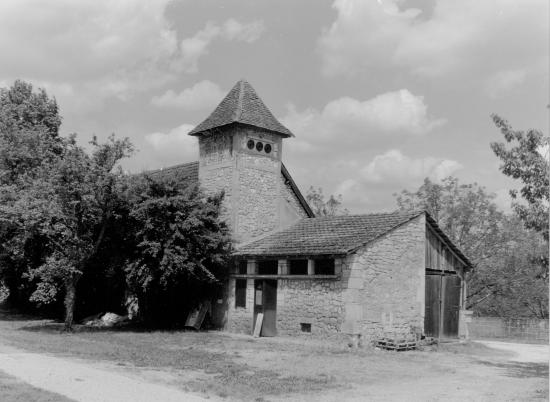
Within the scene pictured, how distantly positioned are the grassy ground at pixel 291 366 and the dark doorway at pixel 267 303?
1.05 meters

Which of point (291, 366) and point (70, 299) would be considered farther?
point (70, 299)

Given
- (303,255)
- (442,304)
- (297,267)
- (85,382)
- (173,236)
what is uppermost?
(173,236)

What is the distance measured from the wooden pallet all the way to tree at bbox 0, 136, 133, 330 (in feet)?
35.2

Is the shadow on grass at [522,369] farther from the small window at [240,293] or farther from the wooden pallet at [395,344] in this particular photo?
the small window at [240,293]

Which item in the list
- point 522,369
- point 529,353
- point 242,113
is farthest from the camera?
point 242,113

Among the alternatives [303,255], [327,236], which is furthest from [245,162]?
[303,255]

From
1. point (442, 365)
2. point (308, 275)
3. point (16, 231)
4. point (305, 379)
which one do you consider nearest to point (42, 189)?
point (16, 231)

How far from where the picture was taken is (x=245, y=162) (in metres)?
25.6

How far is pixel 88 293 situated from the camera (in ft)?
93.8

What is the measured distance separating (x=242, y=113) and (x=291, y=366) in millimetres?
13284

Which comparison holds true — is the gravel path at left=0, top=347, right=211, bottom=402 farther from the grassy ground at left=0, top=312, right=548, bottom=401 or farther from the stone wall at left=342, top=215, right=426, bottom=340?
the stone wall at left=342, top=215, right=426, bottom=340

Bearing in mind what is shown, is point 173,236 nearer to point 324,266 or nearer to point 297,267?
point 297,267

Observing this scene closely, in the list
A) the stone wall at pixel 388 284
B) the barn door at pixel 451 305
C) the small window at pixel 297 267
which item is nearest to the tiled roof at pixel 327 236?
the stone wall at pixel 388 284

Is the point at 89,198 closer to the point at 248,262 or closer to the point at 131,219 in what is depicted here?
the point at 131,219
